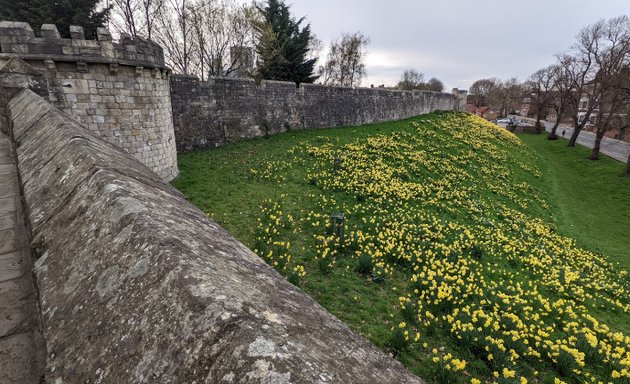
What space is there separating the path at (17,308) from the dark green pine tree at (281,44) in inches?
1058

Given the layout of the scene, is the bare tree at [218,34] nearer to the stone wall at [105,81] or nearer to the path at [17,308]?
the stone wall at [105,81]

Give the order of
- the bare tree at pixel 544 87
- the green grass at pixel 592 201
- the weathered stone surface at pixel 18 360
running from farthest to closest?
the bare tree at pixel 544 87, the green grass at pixel 592 201, the weathered stone surface at pixel 18 360

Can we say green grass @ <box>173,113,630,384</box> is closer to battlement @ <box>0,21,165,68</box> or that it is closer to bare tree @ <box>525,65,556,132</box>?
battlement @ <box>0,21,165,68</box>

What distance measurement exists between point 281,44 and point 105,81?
20520 millimetres

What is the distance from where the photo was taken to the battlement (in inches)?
319

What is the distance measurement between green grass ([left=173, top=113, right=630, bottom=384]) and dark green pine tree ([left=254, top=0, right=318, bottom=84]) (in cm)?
1133

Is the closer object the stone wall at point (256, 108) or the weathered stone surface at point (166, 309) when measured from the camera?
the weathered stone surface at point (166, 309)

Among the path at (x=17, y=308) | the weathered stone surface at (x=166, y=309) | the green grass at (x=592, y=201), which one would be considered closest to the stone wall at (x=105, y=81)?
the path at (x=17, y=308)

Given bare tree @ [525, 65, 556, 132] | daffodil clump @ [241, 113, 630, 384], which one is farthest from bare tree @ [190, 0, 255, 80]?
bare tree @ [525, 65, 556, 132]

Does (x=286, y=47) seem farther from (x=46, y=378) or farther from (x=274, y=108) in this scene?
(x=46, y=378)

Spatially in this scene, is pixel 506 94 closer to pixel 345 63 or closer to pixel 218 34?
pixel 345 63

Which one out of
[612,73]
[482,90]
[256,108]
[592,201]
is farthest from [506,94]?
[256,108]

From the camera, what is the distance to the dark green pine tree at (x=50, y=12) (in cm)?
1941

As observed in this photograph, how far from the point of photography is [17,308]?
1564 millimetres
